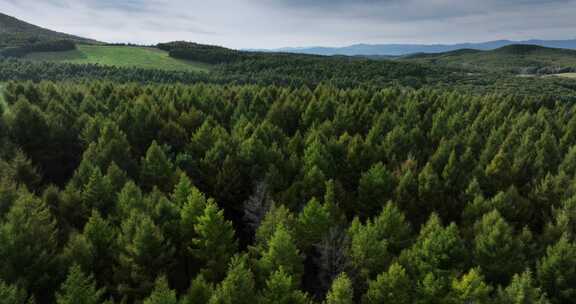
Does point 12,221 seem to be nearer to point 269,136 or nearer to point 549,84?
point 269,136

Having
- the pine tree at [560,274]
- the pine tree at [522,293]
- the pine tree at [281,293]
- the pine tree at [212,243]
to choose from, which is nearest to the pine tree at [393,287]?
the pine tree at [281,293]

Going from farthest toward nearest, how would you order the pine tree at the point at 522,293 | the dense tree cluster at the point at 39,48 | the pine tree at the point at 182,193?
the dense tree cluster at the point at 39,48 < the pine tree at the point at 182,193 < the pine tree at the point at 522,293

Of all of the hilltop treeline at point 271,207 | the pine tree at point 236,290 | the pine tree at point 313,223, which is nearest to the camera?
the pine tree at point 236,290

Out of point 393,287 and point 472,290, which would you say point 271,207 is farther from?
point 472,290

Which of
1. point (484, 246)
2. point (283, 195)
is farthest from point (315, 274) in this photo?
point (484, 246)

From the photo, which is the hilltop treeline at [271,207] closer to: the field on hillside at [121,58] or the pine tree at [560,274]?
the pine tree at [560,274]

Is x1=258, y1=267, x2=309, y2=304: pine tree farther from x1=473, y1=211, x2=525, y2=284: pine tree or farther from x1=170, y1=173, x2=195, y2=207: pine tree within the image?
x1=473, y1=211, x2=525, y2=284: pine tree

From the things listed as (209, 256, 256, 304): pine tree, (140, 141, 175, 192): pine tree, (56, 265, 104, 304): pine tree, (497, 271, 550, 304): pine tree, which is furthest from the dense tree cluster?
(497, 271, 550, 304): pine tree
